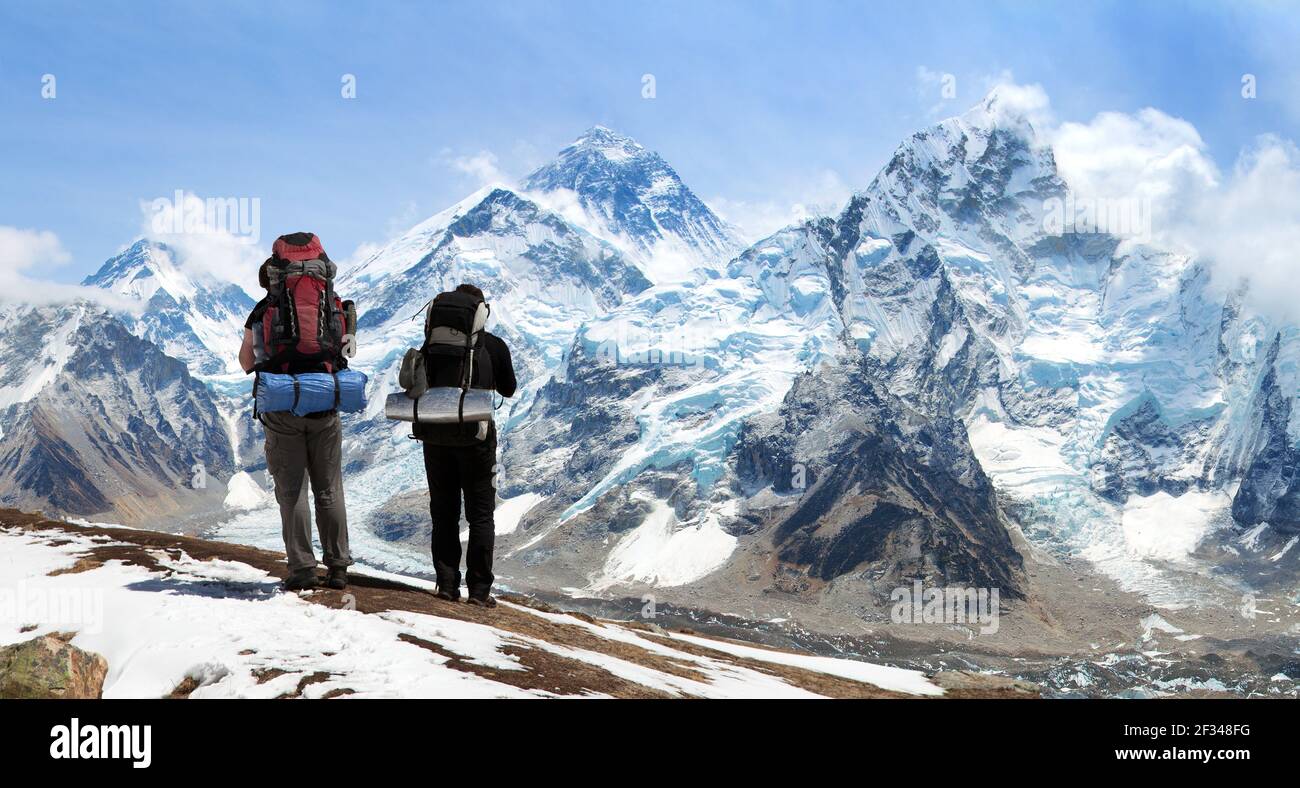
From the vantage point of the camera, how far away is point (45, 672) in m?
13.3

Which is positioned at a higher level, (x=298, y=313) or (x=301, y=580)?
(x=298, y=313)

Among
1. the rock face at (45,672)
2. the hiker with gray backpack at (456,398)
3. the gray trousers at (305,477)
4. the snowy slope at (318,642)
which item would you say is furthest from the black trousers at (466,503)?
the rock face at (45,672)

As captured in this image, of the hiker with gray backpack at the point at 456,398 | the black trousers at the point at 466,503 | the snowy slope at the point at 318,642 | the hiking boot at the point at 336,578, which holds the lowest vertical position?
the snowy slope at the point at 318,642

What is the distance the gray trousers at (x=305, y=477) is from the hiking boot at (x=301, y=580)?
0.31 ft

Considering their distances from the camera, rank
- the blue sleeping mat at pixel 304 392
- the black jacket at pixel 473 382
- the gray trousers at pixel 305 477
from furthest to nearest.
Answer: the black jacket at pixel 473 382
the gray trousers at pixel 305 477
the blue sleeping mat at pixel 304 392

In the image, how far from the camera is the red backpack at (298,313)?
18.5 m

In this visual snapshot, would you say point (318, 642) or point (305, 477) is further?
point (305, 477)

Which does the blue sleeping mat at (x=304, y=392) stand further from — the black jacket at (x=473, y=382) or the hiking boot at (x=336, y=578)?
the hiking boot at (x=336, y=578)

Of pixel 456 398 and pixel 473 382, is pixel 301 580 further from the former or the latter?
pixel 473 382

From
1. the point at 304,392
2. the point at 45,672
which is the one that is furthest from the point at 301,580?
the point at 45,672

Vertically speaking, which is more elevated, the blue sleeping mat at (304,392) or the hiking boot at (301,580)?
the blue sleeping mat at (304,392)

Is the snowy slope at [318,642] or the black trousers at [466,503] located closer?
the snowy slope at [318,642]

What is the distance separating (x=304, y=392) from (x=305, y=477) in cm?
207
